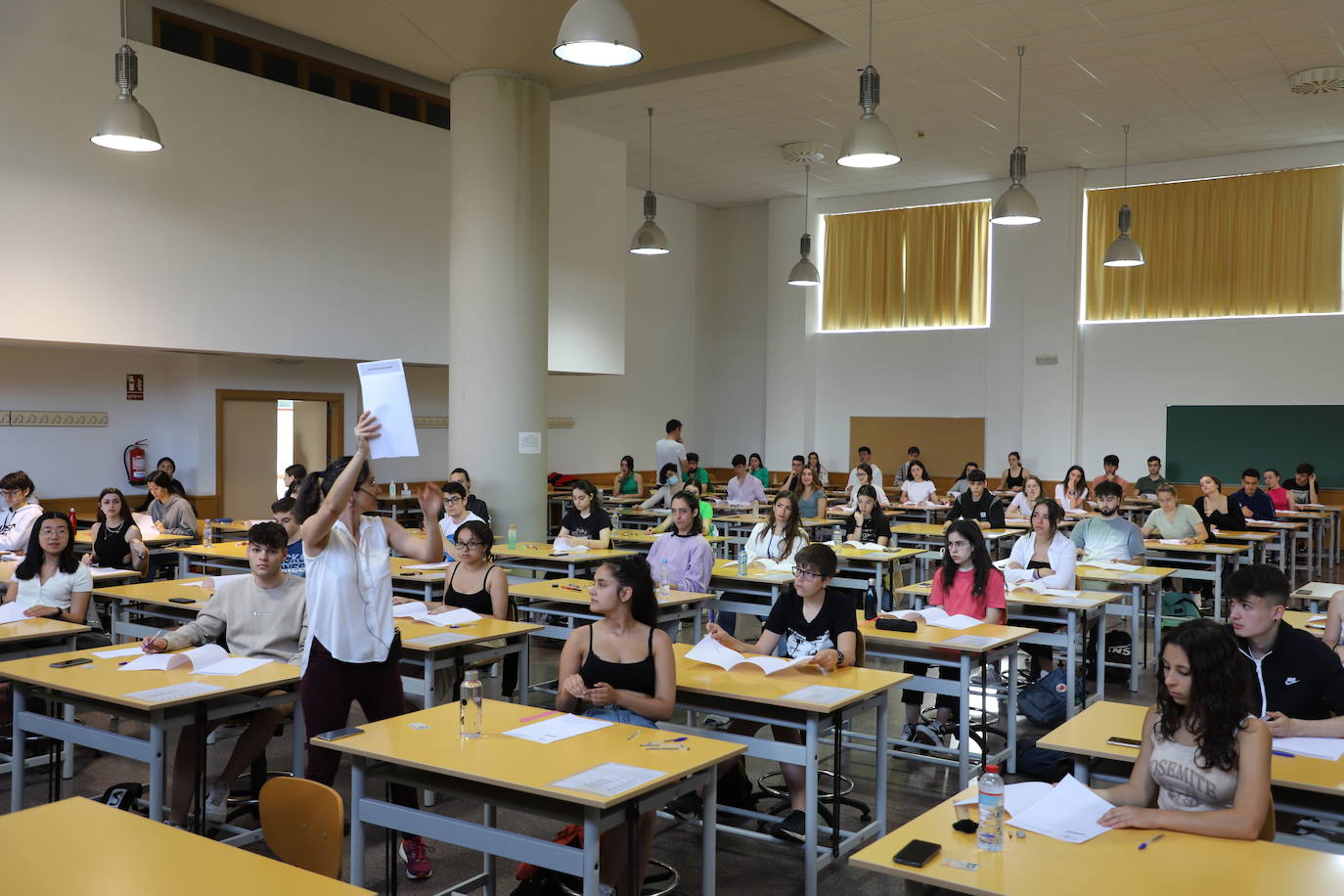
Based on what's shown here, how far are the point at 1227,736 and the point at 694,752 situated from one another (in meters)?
1.49

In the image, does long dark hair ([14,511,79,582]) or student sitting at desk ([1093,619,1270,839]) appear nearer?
student sitting at desk ([1093,619,1270,839])

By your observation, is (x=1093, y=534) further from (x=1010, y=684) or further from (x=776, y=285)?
(x=776, y=285)

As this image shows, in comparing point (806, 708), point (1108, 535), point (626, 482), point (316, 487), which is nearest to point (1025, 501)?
point (1108, 535)

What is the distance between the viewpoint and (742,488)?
13727 mm

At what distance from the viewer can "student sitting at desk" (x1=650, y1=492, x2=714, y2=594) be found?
22.9 ft

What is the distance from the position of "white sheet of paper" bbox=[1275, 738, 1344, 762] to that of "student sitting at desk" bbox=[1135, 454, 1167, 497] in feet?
37.1

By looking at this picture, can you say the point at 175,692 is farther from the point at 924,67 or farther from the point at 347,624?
the point at 924,67

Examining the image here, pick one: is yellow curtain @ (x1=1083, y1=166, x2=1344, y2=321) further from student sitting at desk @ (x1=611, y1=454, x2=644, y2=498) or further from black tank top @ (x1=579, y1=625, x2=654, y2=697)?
black tank top @ (x1=579, y1=625, x2=654, y2=697)

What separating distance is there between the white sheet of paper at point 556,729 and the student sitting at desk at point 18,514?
5.90 metres

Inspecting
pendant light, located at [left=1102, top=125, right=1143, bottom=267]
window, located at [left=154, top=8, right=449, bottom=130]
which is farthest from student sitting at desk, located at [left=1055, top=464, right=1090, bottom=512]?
window, located at [left=154, top=8, right=449, bottom=130]

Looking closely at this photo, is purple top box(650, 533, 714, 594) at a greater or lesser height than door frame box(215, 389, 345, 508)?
lesser

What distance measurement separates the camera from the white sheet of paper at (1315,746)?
10.8 ft

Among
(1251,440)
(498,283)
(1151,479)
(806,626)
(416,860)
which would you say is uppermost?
(498,283)

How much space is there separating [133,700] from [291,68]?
841 centimetres
